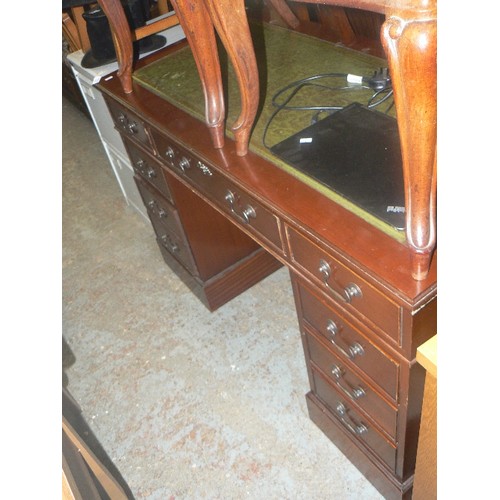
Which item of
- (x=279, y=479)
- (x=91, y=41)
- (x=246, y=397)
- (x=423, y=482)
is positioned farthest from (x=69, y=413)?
(x=91, y=41)

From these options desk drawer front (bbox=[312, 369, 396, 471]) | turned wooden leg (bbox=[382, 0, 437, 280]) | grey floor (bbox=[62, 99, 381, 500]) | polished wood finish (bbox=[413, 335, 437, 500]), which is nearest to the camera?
turned wooden leg (bbox=[382, 0, 437, 280])

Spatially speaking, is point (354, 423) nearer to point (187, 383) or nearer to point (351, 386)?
point (351, 386)

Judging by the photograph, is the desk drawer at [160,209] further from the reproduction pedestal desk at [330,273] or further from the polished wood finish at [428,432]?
the polished wood finish at [428,432]

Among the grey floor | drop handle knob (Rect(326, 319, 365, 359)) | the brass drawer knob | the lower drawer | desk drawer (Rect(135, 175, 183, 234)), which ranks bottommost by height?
the grey floor

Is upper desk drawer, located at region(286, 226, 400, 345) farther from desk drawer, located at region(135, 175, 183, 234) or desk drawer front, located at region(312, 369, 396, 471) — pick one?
desk drawer, located at region(135, 175, 183, 234)

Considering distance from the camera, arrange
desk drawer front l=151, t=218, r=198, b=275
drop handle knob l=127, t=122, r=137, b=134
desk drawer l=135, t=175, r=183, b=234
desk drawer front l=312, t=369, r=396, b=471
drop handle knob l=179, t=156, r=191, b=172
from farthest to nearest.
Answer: desk drawer front l=151, t=218, r=198, b=275 → desk drawer l=135, t=175, r=183, b=234 → drop handle knob l=127, t=122, r=137, b=134 → drop handle knob l=179, t=156, r=191, b=172 → desk drawer front l=312, t=369, r=396, b=471

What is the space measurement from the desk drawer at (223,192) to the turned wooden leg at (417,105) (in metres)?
0.44

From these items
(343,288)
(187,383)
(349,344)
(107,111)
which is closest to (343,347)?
(349,344)

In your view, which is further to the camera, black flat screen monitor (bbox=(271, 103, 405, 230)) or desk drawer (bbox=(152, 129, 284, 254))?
desk drawer (bbox=(152, 129, 284, 254))

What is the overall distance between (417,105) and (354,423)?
1.13 m

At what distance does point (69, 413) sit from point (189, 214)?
0.89 m

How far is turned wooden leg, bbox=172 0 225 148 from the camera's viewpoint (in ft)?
3.99

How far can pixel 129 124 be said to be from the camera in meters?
1.93

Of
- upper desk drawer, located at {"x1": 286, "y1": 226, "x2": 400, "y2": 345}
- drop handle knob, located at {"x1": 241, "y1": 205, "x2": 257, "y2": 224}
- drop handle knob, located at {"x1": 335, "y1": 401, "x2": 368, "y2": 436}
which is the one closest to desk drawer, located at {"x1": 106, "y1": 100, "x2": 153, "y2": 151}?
drop handle knob, located at {"x1": 241, "y1": 205, "x2": 257, "y2": 224}
